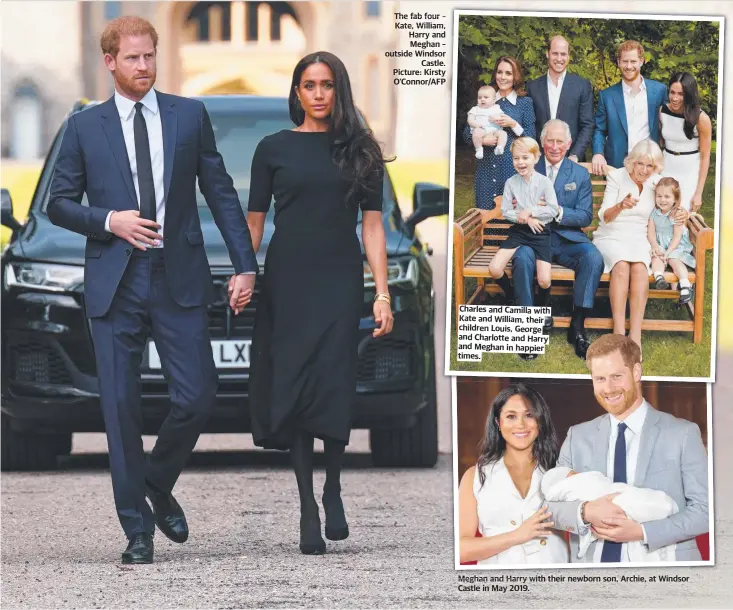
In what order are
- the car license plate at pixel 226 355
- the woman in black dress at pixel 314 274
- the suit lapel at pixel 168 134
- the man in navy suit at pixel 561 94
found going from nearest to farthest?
1. the man in navy suit at pixel 561 94
2. the suit lapel at pixel 168 134
3. the woman in black dress at pixel 314 274
4. the car license plate at pixel 226 355

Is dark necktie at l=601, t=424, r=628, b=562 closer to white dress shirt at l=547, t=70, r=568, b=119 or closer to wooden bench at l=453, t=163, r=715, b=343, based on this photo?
wooden bench at l=453, t=163, r=715, b=343

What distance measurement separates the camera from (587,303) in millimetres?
6242

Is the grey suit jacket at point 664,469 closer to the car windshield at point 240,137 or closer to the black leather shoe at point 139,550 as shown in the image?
the black leather shoe at point 139,550

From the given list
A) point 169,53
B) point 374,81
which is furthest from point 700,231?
point 169,53

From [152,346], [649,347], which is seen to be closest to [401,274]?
[152,346]

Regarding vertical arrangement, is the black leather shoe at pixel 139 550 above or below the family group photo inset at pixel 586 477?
below

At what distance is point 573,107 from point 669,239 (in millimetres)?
583

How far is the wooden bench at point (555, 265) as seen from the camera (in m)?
6.06

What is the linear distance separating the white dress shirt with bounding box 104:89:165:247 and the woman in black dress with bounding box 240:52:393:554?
38 cm

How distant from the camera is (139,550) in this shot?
253 inches

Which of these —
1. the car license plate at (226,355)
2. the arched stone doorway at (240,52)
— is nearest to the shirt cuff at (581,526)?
the car license plate at (226,355)

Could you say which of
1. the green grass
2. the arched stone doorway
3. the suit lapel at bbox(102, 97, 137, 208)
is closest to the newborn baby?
the green grass

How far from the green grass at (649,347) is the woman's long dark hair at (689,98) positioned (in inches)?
5.7

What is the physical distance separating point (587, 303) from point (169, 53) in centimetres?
3561
